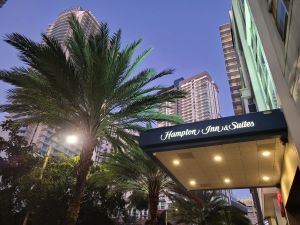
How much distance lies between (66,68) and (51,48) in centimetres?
101

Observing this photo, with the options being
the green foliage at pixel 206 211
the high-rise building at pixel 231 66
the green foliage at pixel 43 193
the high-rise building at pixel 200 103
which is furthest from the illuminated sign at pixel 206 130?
the high-rise building at pixel 200 103

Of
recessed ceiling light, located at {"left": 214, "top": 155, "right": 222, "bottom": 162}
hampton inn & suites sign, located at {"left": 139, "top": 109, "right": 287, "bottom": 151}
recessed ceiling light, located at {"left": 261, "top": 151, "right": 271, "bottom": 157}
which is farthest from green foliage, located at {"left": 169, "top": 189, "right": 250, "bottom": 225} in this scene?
hampton inn & suites sign, located at {"left": 139, "top": 109, "right": 287, "bottom": 151}

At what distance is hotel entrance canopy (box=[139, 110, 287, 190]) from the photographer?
832 cm

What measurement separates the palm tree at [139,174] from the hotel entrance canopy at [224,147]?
5458 millimetres

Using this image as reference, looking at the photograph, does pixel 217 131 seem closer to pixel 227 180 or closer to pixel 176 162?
pixel 176 162

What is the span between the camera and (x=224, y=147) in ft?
30.9

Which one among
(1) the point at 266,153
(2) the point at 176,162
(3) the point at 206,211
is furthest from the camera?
(3) the point at 206,211

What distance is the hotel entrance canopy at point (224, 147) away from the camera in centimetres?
832

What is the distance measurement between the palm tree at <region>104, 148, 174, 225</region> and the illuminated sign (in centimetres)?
794

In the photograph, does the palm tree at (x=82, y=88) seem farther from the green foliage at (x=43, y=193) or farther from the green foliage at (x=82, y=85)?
the green foliage at (x=43, y=193)

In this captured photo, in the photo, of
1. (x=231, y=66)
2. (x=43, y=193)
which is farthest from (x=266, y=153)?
(x=231, y=66)

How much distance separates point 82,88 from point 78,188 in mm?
4472

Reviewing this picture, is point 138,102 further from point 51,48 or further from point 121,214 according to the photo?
point 121,214

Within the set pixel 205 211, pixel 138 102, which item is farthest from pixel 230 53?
pixel 138 102
